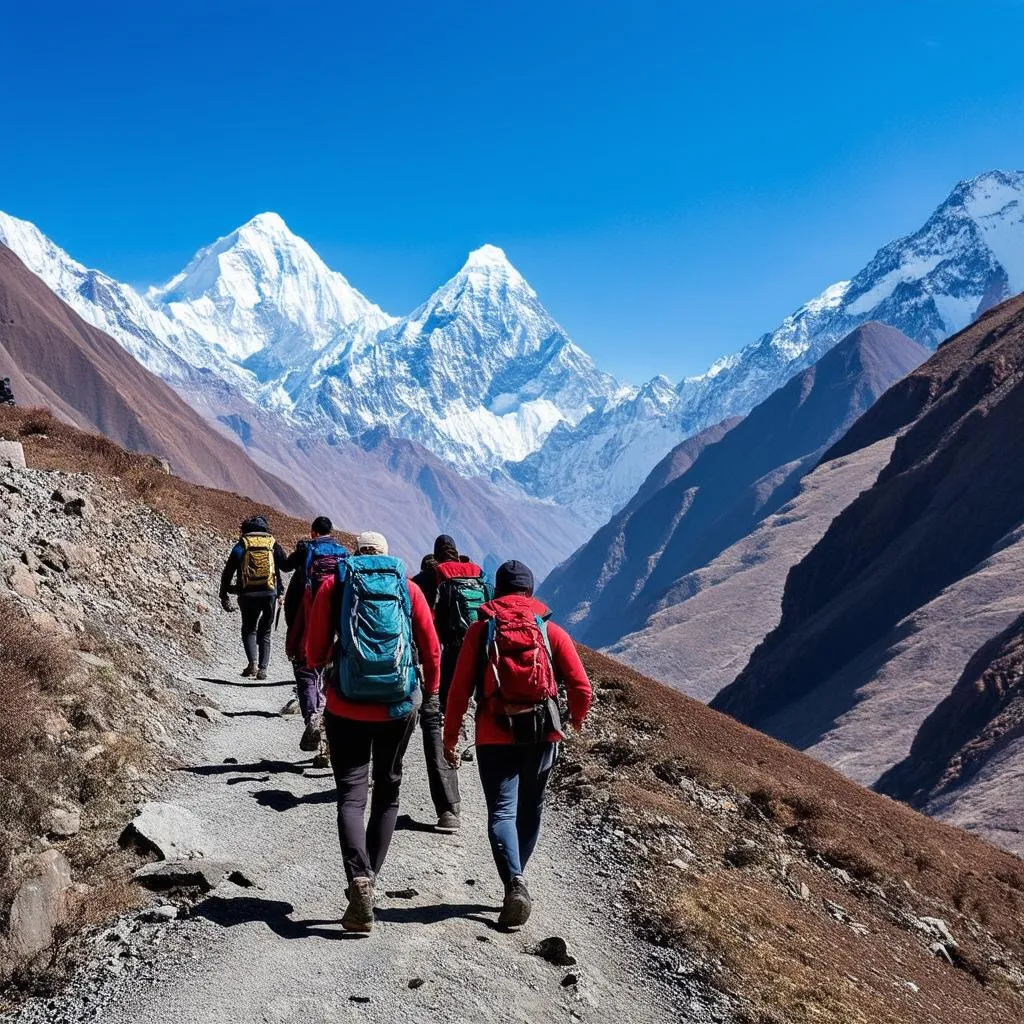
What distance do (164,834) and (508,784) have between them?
3119 mm

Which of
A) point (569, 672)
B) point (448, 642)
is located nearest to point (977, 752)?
point (448, 642)

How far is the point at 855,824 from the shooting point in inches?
631

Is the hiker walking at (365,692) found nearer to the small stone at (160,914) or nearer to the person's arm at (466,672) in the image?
the person's arm at (466,672)

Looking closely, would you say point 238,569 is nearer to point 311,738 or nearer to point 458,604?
point 311,738

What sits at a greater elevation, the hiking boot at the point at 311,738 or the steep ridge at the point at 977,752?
the steep ridge at the point at 977,752

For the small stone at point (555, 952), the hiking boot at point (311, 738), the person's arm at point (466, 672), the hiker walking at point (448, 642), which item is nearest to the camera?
the small stone at point (555, 952)

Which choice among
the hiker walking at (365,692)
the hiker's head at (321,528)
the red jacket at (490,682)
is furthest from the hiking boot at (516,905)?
the hiker's head at (321,528)

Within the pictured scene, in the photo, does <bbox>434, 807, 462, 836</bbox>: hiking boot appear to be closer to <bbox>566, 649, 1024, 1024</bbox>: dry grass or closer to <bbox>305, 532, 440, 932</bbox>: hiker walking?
<bbox>566, 649, 1024, 1024</bbox>: dry grass

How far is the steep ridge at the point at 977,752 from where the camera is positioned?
2265 inches

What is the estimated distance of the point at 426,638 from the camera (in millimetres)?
7863

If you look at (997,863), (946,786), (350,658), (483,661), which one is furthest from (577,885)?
(946,786)

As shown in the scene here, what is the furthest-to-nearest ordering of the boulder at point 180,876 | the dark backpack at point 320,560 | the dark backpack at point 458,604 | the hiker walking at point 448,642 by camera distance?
the dark backpack at point 320,560
the dark backpack at point 458,604
the hiker walking at point 448,642
the boulder at point 180,876

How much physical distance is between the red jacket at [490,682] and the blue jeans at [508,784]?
140 mm

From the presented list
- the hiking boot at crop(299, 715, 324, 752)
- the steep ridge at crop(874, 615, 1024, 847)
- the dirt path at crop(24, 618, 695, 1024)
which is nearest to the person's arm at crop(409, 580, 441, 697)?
the dirt path at crop(24, 618, 695, 1024)
